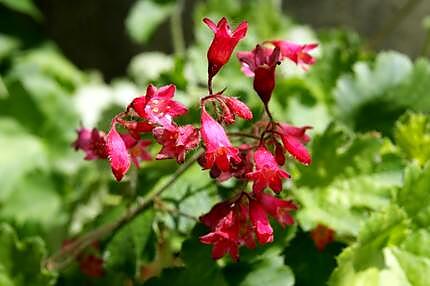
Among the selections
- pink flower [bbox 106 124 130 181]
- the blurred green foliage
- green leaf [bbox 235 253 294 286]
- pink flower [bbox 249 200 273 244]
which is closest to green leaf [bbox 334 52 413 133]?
the blurred green foliage

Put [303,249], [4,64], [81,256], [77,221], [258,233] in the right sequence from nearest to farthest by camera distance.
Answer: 1. [258,233]
2. [303,249]
3. [81,256]
4. [77,221]
5. [4,64]

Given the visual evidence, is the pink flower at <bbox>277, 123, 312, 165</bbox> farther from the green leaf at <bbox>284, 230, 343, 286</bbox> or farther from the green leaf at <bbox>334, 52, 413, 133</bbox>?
the green leaf at <bbox>334, 52, 413, 133</bbox>

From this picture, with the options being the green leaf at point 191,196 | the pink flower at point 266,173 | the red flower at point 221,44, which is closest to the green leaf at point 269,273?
the green leaf at point 191,196

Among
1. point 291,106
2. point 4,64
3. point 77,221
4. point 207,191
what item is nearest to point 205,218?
point 207,191

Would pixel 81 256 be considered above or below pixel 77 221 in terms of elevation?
above

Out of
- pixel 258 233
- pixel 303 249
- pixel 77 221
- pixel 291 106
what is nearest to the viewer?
pixel 258 233

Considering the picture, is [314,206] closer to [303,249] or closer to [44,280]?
[303,249]

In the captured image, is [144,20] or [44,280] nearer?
[44,280]
